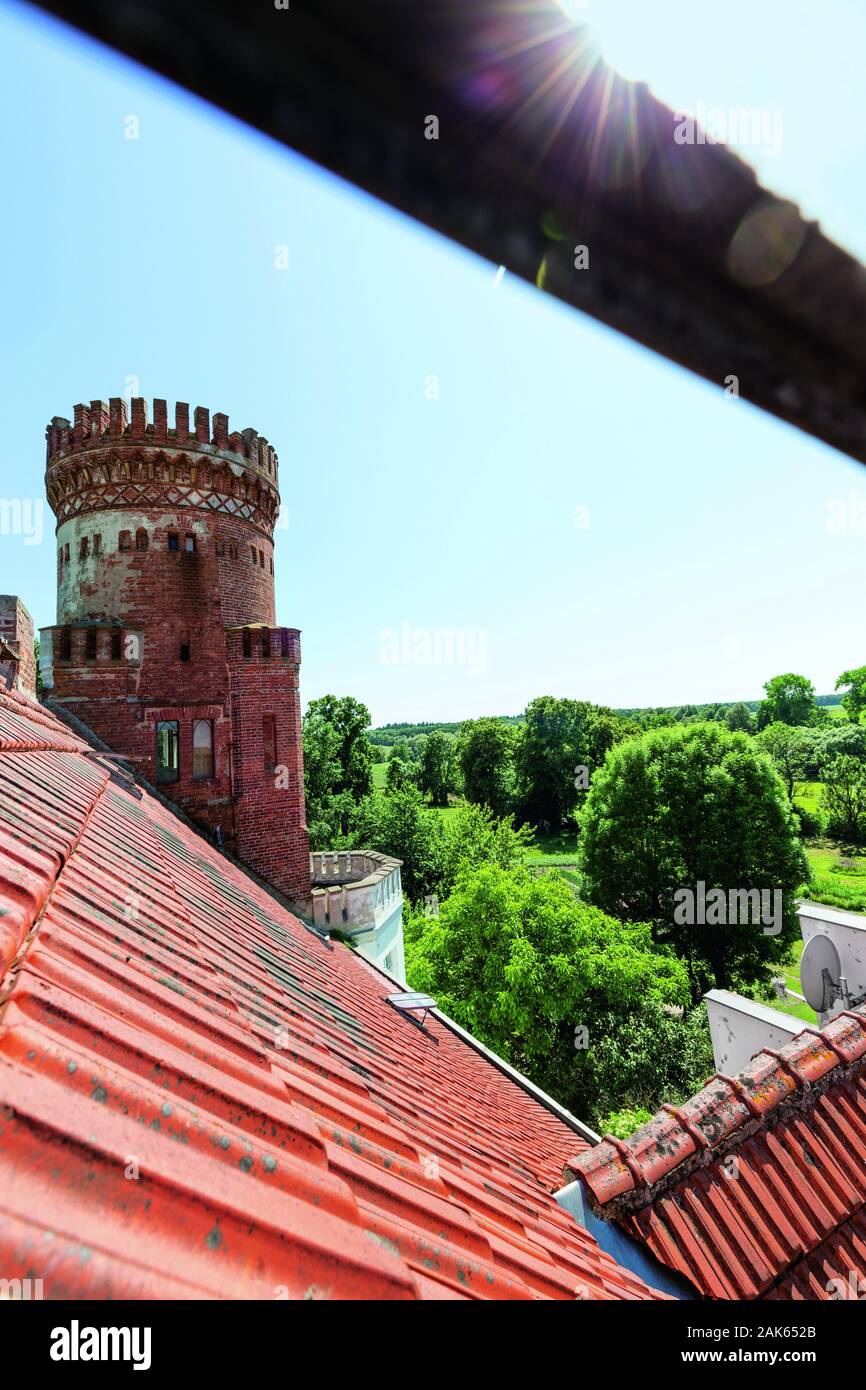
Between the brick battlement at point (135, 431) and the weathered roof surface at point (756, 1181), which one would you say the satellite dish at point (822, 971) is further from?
the brick battlement at point (135, 431)

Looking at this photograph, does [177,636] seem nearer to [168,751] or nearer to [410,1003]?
[168,751]

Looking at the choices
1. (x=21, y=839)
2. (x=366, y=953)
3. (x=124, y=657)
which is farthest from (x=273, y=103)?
(x=366, y=953)

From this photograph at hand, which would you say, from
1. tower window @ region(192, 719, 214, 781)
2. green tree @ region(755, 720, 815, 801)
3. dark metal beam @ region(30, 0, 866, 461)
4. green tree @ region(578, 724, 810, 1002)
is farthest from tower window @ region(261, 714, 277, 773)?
green tree @ region(755, 720, 815, 801)

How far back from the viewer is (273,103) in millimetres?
669

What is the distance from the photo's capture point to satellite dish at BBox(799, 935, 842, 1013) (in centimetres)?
746

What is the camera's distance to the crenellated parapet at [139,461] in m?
10.5

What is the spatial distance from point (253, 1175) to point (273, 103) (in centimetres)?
148

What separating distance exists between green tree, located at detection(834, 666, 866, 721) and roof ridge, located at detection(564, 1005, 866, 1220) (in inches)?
2917

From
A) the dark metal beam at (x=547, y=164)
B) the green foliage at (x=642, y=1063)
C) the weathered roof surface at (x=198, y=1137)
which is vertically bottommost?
the green foliage at (x=642, y=1063)

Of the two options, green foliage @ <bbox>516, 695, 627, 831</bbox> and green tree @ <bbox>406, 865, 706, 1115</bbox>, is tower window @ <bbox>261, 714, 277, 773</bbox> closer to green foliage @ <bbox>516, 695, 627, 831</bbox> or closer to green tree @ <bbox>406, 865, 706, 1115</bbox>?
green tree @ <bbox>406, 865, 706, 1115</bbox>

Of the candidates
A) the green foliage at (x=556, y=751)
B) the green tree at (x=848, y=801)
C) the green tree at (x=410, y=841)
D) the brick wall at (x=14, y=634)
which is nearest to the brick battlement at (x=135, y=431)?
the brick wall at (x=14, y=634)

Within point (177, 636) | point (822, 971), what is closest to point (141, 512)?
point (177, 636)

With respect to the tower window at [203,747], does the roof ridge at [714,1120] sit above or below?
below

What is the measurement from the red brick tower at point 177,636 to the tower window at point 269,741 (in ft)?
0.06
